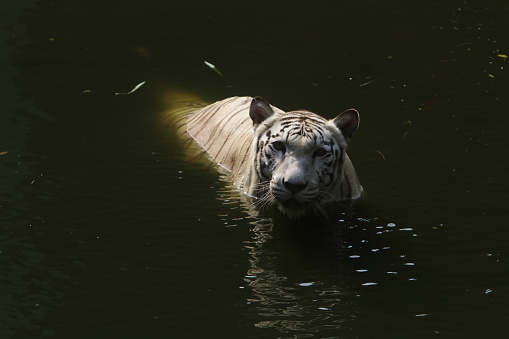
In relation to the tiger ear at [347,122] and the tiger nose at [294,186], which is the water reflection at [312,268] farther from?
the tiger ear at [347,122]

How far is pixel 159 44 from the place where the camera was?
891 cm

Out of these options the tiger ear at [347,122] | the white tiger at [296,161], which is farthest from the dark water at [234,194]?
the tiger ear at [347,122]

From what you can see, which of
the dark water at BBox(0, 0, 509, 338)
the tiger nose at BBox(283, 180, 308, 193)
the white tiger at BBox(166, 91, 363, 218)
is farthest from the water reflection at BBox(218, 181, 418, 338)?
the tiger nose at BBox(283, 180, 308, 193)

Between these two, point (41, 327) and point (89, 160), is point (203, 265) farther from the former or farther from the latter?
point (89, 160)

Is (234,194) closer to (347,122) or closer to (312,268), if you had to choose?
(347,122)

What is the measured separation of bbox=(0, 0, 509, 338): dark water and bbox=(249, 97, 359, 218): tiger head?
0.81 ft

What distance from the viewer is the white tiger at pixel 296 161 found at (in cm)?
532

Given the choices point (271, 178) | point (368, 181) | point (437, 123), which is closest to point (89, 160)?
point (271, 178)

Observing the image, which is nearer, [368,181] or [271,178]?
[271,178]

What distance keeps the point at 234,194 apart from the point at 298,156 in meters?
0.81

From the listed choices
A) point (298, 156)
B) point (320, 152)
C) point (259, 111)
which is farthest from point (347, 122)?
point (259, 111)

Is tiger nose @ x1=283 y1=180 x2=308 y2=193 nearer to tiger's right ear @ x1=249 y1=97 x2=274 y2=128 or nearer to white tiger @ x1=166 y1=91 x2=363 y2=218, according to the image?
white tiger @ x1=166 y1=91 x2=363 y2=218

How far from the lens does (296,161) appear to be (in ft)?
17.7

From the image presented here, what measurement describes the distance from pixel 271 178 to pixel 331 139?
17.6 inches
